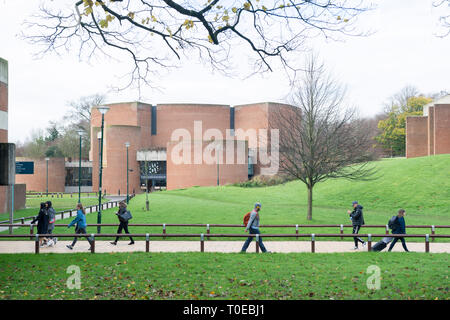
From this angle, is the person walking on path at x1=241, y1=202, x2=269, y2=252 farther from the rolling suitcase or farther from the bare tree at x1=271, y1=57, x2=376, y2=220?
the bare tree at x1=271, y1=57, x2=376, y2=220

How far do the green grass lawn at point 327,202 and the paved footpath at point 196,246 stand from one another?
10.5ft

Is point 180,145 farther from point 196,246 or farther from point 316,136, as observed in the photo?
point 196,246

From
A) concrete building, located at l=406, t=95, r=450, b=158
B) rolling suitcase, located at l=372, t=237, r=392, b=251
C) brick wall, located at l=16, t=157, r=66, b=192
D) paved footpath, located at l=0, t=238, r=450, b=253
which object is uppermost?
concrete building, located at l=406, t=95, r=450, b=158

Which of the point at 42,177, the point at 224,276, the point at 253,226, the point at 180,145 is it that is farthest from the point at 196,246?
the point at 42,177

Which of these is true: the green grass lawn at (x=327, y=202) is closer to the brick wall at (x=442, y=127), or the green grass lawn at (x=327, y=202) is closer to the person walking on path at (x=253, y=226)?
the person walking on path at (x=253, y=226)

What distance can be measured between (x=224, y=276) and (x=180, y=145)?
48.9 meters

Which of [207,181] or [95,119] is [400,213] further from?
[95,119]

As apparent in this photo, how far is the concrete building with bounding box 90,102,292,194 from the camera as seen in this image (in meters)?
55.9

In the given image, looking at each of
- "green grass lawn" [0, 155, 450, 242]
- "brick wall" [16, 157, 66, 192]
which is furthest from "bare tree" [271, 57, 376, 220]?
"brick wall" [16, 157, 66, 192]

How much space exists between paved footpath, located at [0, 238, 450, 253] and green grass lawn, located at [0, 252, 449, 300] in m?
1.73

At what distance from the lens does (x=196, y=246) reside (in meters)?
13.7

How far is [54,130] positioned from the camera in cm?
9219
